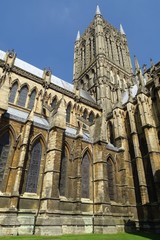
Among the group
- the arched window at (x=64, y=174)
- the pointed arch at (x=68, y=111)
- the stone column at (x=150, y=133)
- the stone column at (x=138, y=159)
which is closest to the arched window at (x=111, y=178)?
the stone column at (x=138, y=159)

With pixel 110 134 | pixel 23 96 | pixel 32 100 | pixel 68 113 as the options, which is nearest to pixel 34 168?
pixel 32 100

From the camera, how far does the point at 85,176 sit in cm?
1642

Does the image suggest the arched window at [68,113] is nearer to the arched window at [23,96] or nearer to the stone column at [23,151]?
the arched window at [23,96]

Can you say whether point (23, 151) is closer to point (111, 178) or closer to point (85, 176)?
point (85, 176)

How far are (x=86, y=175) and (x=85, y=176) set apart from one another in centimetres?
15

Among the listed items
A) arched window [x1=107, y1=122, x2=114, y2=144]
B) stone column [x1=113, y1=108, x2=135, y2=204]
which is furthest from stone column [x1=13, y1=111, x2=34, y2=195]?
arched window [x1=107, y1=122, x2=114, y2=144]

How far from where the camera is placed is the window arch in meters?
15.8

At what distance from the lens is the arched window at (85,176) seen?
15.8 metres

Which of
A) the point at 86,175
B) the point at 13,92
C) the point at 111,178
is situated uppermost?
the point at 13,92

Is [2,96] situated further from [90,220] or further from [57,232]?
[90,220]

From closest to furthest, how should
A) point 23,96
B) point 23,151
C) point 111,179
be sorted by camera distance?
1. point 23,151
2. point 111,179
3. point 23,96

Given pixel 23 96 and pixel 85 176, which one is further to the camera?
pixel 23 96

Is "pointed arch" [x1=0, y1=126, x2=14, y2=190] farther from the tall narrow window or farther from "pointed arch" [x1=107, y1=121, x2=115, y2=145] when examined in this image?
"pointed arch" [x1=107, y1=121, x2=115, y2=145]

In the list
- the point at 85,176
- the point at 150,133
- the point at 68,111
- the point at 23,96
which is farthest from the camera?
the point at 68,111
